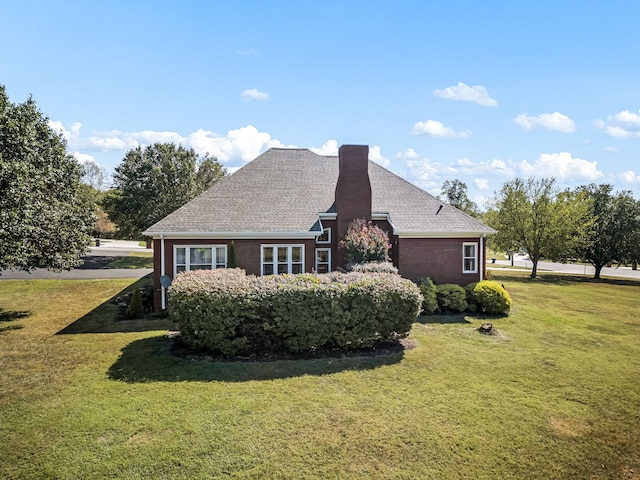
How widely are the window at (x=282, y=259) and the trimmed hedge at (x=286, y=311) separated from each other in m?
5.74

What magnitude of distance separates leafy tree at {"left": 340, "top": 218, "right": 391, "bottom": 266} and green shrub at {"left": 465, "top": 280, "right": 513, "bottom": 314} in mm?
4297

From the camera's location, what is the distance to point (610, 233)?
35.8 metres

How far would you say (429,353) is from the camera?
446 inches

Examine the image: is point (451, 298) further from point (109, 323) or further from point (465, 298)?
point (109, 323)

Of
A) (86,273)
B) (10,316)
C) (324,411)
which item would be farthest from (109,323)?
(86,273)

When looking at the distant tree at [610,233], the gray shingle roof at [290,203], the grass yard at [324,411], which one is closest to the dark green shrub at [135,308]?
the grass yard at [324,411]

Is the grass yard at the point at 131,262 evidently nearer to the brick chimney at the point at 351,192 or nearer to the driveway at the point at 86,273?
the driveway at the point at 86,273

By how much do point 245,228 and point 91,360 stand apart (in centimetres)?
788

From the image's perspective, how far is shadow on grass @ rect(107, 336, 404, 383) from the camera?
9289 mm

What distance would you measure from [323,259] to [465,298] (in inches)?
272

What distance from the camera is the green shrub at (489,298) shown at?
1681cm

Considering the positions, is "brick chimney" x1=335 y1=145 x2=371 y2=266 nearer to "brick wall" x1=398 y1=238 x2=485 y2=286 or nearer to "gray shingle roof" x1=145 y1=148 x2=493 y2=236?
"gray shingle roof" x1=145 y1=148 x2=493 y2=236

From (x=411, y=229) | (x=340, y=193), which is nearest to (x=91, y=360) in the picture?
(x=340, y=193)

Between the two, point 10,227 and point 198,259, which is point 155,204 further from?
point 10,227
